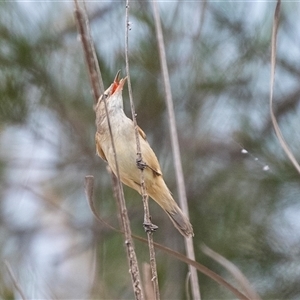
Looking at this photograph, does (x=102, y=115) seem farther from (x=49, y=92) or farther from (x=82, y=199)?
(x=82, y=199)

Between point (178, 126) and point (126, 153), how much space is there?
17cm

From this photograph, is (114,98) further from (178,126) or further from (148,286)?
(148,286)

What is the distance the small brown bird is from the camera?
1.47 m

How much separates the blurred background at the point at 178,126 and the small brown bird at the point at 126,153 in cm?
6

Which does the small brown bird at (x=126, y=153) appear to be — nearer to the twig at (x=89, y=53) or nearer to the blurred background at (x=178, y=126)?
the blurred background at (x=178, y=126)

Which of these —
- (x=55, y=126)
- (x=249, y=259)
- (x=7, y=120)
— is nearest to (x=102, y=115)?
(x=55, y=126)

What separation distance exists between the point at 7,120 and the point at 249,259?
69 cm

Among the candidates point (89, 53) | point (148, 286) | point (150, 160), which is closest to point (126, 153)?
point (150, 160)

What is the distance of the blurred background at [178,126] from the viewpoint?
5.27 ft

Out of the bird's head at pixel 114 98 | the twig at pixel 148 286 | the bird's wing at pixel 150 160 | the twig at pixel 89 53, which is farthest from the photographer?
the bird's head at pixel 114 98

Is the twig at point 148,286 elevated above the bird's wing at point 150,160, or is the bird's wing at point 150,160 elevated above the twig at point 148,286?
the bird's wing at point 150,160

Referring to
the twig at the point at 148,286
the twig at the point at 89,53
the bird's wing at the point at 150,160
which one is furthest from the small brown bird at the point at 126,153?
the twig at the point at 89,53

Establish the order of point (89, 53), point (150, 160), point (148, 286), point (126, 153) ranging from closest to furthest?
point (89, 53) < point (148, 286) < point (150, 160) < point (126, 153)

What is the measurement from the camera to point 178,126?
5.42 feet
